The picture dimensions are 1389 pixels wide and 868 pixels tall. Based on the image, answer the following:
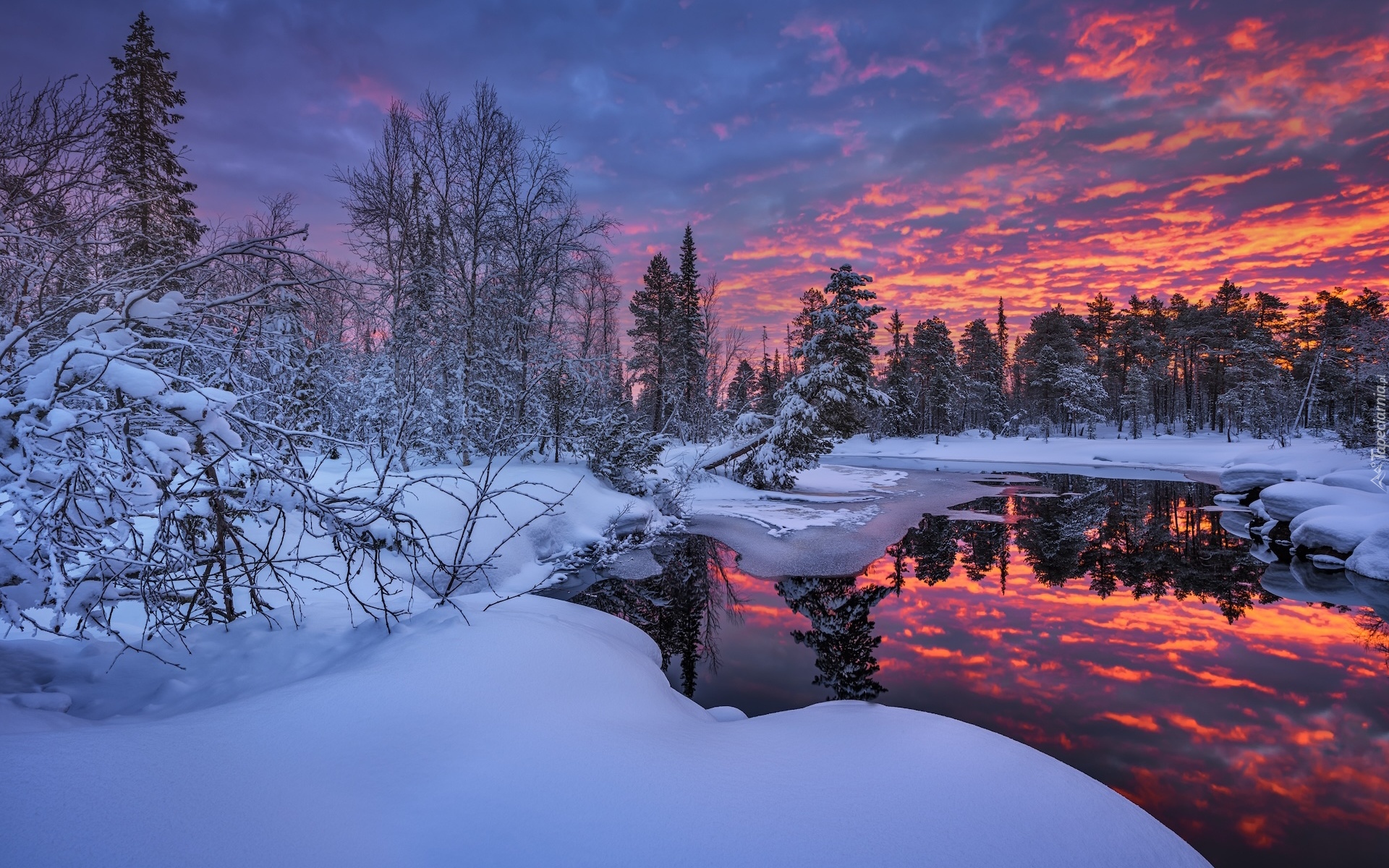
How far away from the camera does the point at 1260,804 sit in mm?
4246

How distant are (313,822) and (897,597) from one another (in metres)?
8.54

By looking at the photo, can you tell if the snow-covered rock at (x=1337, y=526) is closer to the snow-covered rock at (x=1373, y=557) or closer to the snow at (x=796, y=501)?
the snow-covered rock at (x=1373, y=557)

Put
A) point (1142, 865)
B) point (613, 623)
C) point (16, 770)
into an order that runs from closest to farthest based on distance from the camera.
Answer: point (16, 770), point (1142, 865), point (613, 623)

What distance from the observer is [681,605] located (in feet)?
27.5

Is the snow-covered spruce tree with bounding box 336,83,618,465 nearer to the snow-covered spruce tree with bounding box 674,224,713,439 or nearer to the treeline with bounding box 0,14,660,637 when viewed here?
the treeline with bounding box 0,14,660,637

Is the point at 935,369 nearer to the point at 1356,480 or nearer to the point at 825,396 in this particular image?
the point at 825,396

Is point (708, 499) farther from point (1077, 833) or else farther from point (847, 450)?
point (847, 450)

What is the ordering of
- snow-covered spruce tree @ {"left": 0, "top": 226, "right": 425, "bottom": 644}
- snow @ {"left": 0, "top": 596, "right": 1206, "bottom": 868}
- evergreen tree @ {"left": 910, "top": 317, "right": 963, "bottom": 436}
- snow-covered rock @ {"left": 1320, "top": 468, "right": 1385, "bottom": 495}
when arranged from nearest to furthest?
snow @ {"left": 0, "top": 596, "right": 1206, "bottom": 868} → snow-covered spruce tree @ {"left": 0, "top": 226, "right": 425, "bottom": 644} → snow-covered rock @ {"left": 1320, "top": 468, "right": 1385, "bottom": 495} → evergreen tree @ {"left": 910, "top": 317, "right": 963, "bottom": 436}

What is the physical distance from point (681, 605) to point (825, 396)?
13415 mm

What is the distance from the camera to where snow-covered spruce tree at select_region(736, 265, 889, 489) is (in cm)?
1969

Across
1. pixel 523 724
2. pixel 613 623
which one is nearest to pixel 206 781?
pixel 523 724

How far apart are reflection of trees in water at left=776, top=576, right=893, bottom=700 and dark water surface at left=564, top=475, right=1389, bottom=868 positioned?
0.11 ft

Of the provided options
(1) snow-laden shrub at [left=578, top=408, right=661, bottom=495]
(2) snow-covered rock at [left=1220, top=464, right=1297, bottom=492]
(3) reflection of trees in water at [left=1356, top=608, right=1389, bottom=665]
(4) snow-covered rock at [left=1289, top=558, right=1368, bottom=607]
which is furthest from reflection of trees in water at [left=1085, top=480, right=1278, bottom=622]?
(1) snow-laden shrub at [left=578, top=408, right=661, bottom=495]

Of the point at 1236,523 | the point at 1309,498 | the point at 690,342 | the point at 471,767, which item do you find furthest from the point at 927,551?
the point at 690,342
